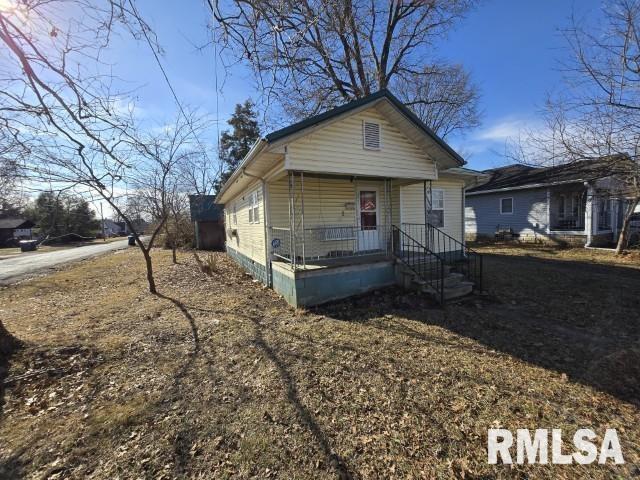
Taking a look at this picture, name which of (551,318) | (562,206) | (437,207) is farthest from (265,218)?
(562,206)

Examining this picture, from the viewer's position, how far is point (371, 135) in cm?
709

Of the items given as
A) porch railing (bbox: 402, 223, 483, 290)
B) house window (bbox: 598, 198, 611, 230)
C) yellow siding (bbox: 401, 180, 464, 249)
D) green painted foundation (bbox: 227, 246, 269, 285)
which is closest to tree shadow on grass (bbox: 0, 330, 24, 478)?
green painted foundation (bbox: 227, 246, 269, 285)

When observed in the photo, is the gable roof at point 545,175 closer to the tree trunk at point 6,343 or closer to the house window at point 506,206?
the house window at point 506,206

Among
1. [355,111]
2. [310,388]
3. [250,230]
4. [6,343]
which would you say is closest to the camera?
[310,388]

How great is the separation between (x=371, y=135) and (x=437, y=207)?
491 cm

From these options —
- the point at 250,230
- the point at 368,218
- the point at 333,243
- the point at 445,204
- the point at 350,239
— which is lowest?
the point at 333,243

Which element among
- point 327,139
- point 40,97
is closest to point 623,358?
point 327,139

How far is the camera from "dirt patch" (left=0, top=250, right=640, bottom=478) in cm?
245

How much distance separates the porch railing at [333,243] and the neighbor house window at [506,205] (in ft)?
42.5

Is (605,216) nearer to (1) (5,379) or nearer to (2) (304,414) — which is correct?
(2) (304,414)

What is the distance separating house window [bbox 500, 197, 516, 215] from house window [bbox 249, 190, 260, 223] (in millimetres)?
16186

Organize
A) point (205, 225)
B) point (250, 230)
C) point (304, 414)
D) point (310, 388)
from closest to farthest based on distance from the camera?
point (304, 414) → point (310, 388) → point (250, 230) → point (205, 225)

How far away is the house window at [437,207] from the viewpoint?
10469mm

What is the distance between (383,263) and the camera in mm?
7289
